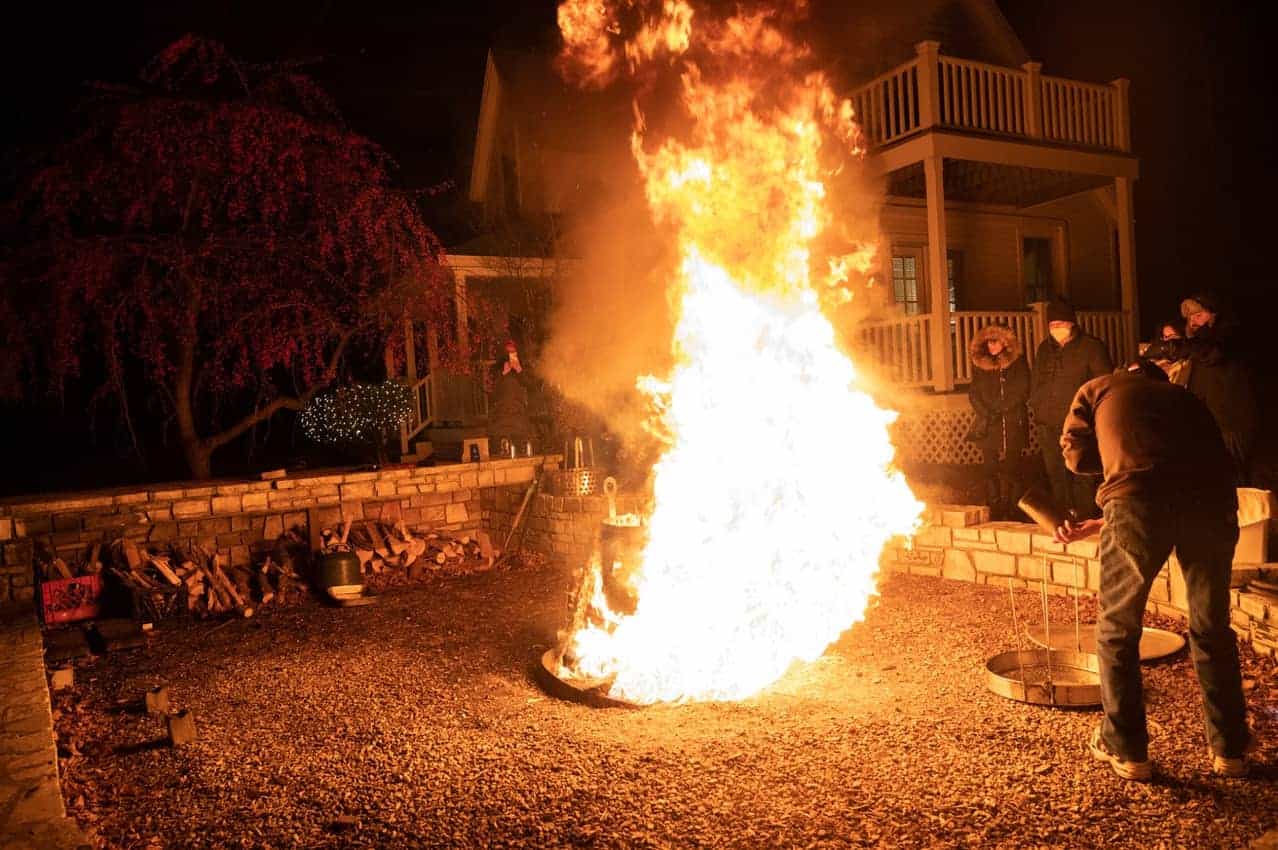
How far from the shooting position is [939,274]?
11.4 metres

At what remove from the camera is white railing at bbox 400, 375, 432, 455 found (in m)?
13.0

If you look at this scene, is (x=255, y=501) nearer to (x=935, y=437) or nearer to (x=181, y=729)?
(x=181, y=729)

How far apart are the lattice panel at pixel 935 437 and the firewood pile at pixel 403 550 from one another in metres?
5.31

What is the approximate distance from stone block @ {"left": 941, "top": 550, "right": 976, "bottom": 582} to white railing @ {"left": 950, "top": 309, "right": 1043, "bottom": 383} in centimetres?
497

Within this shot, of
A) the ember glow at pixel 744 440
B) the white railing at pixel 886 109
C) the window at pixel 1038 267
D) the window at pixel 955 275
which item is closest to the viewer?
the ember glow at pixel 744 440

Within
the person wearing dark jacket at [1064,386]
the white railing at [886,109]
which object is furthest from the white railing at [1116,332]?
the person wearing dark jacket at [1064,386]

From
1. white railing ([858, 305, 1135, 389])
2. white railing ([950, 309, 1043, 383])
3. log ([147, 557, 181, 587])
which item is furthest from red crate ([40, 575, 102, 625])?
white railing ([950, 309, 1043, 383])

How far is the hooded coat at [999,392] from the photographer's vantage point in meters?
9.11

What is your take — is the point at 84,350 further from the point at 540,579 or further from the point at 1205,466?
the point at 1205,466

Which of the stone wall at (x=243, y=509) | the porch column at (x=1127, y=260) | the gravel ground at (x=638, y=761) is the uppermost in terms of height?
the porch column at (x=1127, y=260)

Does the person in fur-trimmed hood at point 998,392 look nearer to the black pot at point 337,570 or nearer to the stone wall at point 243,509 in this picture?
the stone wall at point 243,509

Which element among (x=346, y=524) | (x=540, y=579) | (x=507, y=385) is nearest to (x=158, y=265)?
(x=346, y=524)

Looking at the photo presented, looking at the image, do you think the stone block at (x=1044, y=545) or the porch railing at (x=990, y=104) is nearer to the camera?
the stone block at (x=1044, y=545)

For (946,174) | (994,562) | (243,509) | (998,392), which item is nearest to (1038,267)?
(946,174)
